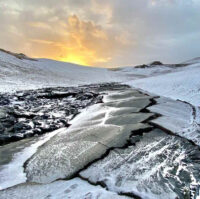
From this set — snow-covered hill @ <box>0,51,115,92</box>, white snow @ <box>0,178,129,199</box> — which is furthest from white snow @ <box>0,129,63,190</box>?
snow-covered hill @ <box>0,51,115,92</box>

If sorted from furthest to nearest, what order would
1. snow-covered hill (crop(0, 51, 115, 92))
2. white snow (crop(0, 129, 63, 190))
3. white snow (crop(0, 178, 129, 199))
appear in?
snow-covered hill (crop(0, 51, 115, 92)) < white snow (crop(0, 129, 63, 190)) < white snow (crop(0, 178, 129, 199))

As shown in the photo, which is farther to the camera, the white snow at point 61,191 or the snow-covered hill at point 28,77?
the snow-covered hill at point 28,77

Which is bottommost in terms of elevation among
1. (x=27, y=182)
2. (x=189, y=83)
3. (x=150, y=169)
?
(x=27, y=182)

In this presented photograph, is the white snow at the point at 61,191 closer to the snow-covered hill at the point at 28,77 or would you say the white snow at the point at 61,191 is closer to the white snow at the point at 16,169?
the white snow at the point at 16,169

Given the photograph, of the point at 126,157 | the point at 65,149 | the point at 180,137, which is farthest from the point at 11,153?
the point at 180,137

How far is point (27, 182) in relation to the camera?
257 cm

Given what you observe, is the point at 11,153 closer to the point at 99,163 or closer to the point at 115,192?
the point at 99,163

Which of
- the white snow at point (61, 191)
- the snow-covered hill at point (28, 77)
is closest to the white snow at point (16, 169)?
the white snow at point (61, 191)

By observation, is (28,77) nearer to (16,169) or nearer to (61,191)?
(16,169)

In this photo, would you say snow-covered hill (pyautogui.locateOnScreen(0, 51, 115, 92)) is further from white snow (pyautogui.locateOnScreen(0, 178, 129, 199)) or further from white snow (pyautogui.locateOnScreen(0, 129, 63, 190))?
white snow (pyautogui.locateOnScreen(0, 178, 129, 199))

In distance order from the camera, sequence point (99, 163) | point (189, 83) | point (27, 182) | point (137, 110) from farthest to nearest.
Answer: point (189, 83)
point (137, 110)
point (99, 163)
point (27, 182)

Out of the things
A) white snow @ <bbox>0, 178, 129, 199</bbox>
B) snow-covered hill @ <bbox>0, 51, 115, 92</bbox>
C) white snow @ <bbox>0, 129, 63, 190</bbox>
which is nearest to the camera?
white snow @ <bbox>0, 178, 129, 199</bbox>

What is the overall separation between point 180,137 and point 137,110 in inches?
85.7

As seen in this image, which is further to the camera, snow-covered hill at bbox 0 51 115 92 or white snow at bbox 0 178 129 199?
snow-covered hill at bbox 0 51 115 92
